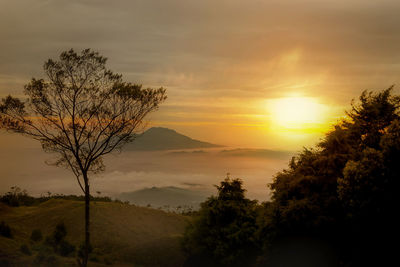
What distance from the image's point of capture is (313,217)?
28.3 metres

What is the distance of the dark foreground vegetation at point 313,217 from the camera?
25.9 metres

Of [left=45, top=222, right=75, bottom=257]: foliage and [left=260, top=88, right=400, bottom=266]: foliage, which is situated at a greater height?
[left=260, top=88, right=400, bottom=266]: foliage

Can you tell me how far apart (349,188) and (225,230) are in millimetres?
10263

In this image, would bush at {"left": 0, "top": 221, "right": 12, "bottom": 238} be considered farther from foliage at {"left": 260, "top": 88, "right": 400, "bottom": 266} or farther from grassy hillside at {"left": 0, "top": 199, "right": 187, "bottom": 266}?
foliage at {"left": 260, "top": 88, "right": 400, "bottom": 266}

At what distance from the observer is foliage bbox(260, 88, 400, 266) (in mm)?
25719

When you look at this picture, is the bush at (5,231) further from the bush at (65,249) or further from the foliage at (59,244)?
the bush at (65,249)

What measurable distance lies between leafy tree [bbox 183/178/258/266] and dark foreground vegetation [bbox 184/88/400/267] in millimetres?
78

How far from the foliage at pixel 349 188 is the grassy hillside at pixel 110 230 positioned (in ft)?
47.0

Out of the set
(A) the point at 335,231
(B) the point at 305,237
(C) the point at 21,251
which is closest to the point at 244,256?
(B) the point at 305,237

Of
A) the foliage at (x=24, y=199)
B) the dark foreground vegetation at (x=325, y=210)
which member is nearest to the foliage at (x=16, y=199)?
the foliage at (x=24, y=199)

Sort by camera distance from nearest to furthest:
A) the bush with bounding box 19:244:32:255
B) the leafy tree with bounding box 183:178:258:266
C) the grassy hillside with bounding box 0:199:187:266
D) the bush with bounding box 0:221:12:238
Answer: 1. the leafy tree with bounding box 183:178:258:266
2. the bush with bounding box 19:244:32:255
3. the grassy hillside with bounding box 0:199:187:266
4. the bush with bounding box 0:221:12:238

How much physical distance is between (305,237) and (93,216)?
2957 cm

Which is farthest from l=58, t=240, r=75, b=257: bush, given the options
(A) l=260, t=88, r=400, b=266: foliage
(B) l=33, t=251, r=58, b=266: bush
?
(A) l=260, t=88, r=400, b=266: foliage

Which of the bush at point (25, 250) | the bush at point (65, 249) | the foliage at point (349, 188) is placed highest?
the foliage at point (349, 188)
